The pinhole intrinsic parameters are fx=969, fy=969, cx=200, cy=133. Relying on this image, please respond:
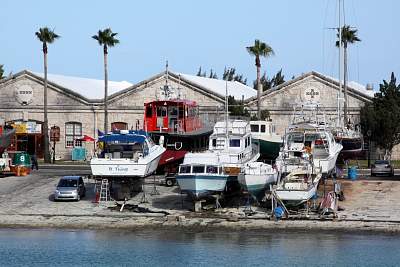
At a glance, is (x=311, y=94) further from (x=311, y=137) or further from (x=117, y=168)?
(x=117, y=168)

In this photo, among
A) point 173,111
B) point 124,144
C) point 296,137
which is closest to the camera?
point 124,144

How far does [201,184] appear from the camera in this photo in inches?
2013

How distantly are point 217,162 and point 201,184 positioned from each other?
206 centimetres

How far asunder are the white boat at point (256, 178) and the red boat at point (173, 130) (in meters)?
11.5

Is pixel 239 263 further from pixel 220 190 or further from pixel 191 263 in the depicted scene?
pixel 220 190

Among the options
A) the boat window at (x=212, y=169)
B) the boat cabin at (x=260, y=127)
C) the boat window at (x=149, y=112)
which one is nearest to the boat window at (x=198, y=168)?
the boat window at (x=212, y=169)

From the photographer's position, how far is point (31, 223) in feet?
168

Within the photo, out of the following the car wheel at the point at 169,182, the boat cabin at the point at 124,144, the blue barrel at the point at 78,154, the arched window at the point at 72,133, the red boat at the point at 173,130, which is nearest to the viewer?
the boat cabin at the point at 124,144

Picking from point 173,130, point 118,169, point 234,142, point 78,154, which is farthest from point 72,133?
point 118,169

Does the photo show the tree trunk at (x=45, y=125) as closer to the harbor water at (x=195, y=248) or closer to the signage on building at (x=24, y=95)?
the signage on building at (x=24, y=95)

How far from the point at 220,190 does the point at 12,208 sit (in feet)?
40.6

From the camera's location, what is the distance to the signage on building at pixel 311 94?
8600 cm

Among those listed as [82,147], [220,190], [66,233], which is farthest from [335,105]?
[66,233]

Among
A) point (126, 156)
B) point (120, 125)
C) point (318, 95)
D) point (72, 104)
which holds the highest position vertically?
point (318, 95)
